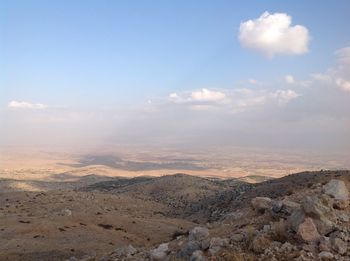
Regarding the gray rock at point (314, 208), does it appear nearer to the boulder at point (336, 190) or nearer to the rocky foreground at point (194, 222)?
the rocky foreground at point (194, 222)

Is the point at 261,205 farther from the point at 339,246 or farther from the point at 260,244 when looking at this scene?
the point at 339,246

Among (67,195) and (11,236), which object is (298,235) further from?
(67,195)

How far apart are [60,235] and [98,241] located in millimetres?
2241

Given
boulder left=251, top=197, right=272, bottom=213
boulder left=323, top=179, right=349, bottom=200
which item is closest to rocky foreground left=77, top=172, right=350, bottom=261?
boulder left=323, top=179, right=349, bottom=200

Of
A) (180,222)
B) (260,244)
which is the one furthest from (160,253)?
(180,222)

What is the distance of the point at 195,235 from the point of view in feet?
44.9

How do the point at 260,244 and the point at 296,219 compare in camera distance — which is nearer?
the point at 260,244

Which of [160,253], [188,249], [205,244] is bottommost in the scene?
[160,253]

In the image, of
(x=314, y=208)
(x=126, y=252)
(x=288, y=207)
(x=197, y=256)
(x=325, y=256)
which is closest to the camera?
(x=325, y=256)

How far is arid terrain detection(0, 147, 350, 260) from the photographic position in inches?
439

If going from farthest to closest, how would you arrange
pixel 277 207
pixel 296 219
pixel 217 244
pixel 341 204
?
1. pixel 277 207
2. pixel 341 204
3. pixel 217 244
4. pixel 296 219

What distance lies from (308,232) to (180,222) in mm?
22658

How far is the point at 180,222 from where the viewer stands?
33.1 metres

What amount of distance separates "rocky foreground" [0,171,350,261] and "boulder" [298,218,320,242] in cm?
2
